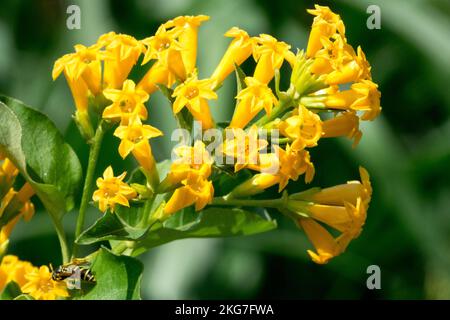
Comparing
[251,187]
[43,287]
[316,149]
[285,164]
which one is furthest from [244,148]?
[316,149]

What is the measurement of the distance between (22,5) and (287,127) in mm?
2830

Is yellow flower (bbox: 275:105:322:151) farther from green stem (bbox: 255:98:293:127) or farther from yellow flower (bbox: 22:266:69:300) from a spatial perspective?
yellow flower (bbox: 22:266:69:300)

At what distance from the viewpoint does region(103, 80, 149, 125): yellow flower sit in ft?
4.93

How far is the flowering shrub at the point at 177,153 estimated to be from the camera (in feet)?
4.87

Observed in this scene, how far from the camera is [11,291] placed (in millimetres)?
1694

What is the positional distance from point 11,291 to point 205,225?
422 mm

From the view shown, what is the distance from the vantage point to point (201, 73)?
3379 mm

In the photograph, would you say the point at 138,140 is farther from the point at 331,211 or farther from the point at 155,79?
the point at 331,211

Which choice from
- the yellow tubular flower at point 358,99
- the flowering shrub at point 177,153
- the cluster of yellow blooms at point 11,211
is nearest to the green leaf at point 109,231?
the flowering shrub at point 177,153

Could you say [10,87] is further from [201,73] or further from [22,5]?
[201,73]

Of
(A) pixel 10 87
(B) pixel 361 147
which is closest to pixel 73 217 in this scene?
(A) pixel 10 87

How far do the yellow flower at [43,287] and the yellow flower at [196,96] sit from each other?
382 millimetres

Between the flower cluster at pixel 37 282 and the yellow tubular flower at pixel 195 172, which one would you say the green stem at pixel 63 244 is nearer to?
the flower cluster at pixel 37 282

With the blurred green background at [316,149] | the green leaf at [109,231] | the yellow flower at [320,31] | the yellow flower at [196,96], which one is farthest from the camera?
the blurred green background at [316,149]
